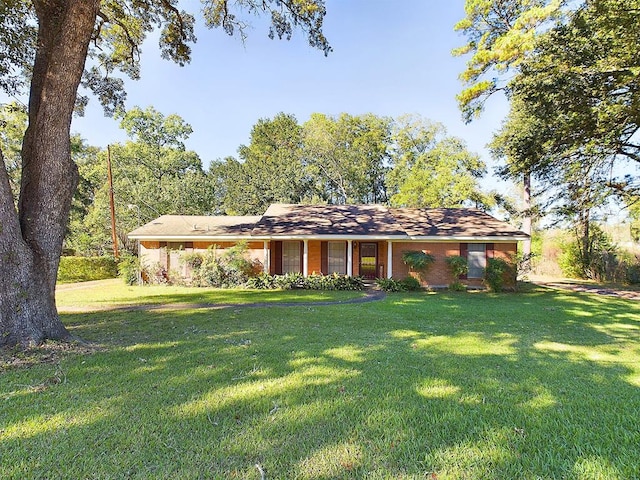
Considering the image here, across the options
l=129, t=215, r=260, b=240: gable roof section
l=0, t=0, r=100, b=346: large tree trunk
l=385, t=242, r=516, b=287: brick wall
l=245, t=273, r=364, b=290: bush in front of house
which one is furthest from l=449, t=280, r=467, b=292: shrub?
l=0, t=0, r=100, b=346: large tree trunk

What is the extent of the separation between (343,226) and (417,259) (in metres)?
3.94

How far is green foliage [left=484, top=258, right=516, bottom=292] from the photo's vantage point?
14.9 metres

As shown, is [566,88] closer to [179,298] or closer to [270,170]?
[179,298]

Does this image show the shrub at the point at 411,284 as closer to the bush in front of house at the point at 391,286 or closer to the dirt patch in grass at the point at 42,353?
the bush in front of house at the point at 391,286

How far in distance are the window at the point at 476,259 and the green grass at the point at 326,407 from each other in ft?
31.5

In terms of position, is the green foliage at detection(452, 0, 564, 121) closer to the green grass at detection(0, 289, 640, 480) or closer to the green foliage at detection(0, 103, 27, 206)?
the green grass at detection(0, 289, 640, 480)

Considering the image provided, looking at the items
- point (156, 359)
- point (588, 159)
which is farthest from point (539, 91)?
point (156, 359)

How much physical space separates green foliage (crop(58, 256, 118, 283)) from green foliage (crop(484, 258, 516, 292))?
2174 centimetres

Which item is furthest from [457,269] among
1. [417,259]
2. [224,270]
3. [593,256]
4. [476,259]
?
[593,256]

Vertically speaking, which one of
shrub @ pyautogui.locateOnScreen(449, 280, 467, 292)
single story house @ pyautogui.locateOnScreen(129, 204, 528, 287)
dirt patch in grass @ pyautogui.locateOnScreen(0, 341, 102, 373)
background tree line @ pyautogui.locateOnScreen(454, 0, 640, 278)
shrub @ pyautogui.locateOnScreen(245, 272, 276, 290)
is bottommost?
shrub @ pyautogui.locateOnScreen(449, 280, 467, 292)

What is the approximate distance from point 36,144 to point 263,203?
2860 cm

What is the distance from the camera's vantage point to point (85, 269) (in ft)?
67.3

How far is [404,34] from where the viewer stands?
13656mm

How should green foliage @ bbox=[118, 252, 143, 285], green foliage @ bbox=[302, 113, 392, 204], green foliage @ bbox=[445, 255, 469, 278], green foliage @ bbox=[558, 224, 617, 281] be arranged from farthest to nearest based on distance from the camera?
green foliage @ bbox=[302, 113, 392, 204]
green foliage @ bbox=[558, 224, 617, 281]
green foliage @ bbox=[118, 252, 143, 285]
green foliage @ bbox=[445, 255, 469, 278]
